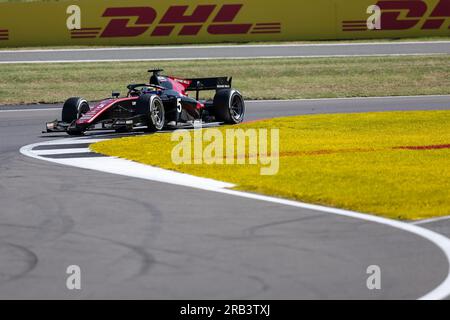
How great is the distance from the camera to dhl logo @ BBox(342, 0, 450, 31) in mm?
41656

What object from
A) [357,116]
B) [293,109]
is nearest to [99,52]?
[293,109]

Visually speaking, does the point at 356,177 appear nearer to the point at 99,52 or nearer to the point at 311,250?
the point at 311,250

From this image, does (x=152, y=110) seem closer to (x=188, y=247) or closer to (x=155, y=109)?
(x=155, y=109)

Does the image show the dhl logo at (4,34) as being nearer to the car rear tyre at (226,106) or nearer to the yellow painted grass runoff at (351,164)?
the yellow painted grass runoff at (351,164)

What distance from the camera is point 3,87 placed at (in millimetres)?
30422

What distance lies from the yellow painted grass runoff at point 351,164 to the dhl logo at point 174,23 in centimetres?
2009

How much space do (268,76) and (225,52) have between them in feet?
19.5

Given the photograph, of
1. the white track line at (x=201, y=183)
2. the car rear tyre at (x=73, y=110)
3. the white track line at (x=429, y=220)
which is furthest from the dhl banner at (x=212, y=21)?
the white track line at (x=429, y=220)

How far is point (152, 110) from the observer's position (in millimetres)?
19031

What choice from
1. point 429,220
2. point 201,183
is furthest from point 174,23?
point 429,220

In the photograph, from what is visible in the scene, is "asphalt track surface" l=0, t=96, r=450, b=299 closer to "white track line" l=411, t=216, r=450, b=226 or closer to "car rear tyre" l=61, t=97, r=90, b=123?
"white track line" l=411, t=216, r=450, b=226

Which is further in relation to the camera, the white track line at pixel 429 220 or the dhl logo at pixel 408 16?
the dhl logo at pixel 408 16

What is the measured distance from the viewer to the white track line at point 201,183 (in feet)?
28.7

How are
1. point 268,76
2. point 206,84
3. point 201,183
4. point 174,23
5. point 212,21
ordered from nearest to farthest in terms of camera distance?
point 201,183
point 206,84
point 268,76
point 212,21
point 174,23
